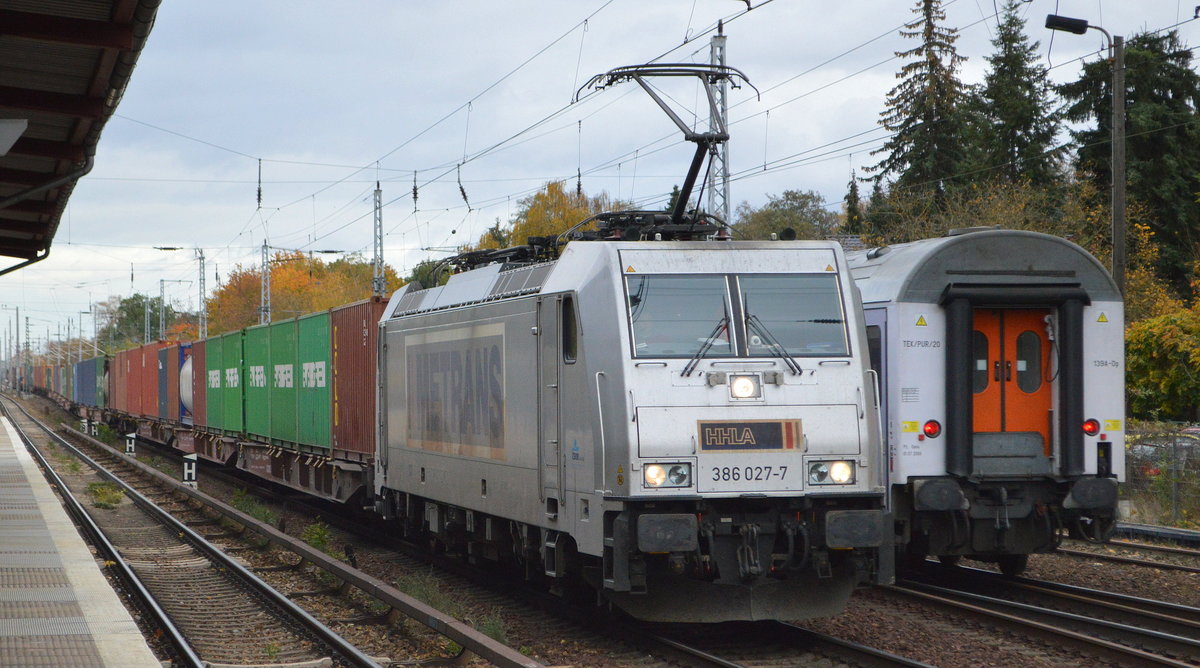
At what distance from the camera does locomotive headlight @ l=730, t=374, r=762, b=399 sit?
9.09 m

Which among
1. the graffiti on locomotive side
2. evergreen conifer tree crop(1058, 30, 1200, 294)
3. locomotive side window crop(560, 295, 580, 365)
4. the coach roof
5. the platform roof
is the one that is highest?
evergreen conifer tree crop(1058, 30, 1200, 294)

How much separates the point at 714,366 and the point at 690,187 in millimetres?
2186

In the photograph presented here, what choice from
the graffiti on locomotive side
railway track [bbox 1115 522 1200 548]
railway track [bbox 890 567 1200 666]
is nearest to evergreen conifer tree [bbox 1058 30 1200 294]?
railway track [bbox 1115 522 1200 548]

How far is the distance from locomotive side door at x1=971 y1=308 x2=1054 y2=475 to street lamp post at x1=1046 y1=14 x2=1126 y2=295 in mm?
6700

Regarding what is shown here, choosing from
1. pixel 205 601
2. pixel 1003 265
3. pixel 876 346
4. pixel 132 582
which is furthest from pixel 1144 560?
pixel 132 582

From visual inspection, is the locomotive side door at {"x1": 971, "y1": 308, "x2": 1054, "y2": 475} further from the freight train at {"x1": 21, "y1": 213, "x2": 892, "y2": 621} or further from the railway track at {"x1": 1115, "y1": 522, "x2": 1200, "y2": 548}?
the railway track at {"x1": 1115, "y1": 522, "x2": 1200, "y2": 548}

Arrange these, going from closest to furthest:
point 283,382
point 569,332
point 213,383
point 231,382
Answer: point 569,332 → point 283,382 → point 231,382 → point 213,383

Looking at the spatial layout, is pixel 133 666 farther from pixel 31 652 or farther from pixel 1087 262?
pixel 1087 262

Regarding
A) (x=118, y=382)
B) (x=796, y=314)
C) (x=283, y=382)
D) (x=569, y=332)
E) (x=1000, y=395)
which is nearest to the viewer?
(x=796, y=314)

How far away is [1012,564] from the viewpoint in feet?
42.6

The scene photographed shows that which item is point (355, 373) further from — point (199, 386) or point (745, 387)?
point (199, 386)

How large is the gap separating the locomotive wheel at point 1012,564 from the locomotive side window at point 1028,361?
2056 millimetres

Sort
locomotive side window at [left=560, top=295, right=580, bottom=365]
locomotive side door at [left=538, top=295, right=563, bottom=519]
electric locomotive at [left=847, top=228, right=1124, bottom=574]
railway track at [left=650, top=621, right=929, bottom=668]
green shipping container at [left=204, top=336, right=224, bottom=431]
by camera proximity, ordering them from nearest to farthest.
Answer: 1. railway track at [left=650, top=621, right=929, bottom=668]
2. locomotive side window at [left=560, top=295, right=580, bottom=365]
3. locomotive side door at [left=538, top=295, right=563, bottom=519]
4. electric locomotive at [left=847, top=228, right=1124, bottom=574]
5. green shipping container at [left=204, top=336, right=224, bottom=431]

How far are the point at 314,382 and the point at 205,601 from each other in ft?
24.7
